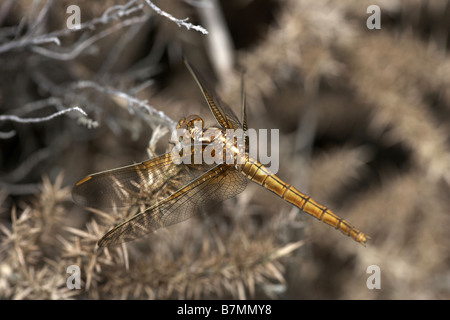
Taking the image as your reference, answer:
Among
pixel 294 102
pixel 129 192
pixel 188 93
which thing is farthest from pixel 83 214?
pixel 294 102

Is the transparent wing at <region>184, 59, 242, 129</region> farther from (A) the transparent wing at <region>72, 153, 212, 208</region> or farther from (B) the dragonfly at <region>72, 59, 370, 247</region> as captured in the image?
(A) the transparent wing at <region>72, 153, 212, 208</region>

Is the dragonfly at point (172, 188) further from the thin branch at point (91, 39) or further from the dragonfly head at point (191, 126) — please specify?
the thin branch at point (91, 39)

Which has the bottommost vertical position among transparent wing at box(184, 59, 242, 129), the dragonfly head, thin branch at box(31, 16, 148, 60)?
the dragonfly head

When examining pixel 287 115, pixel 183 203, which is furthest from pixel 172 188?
pixel 287 115

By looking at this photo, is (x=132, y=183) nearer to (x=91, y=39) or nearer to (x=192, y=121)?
(x=192, y=121)

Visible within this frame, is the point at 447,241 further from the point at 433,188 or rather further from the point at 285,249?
the point at 285,249

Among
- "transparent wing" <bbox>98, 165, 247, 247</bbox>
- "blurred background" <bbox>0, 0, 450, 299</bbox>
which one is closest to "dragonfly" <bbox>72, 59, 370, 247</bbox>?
"transparent wing" <bbox>98, 165, 247, 247</bbox>
